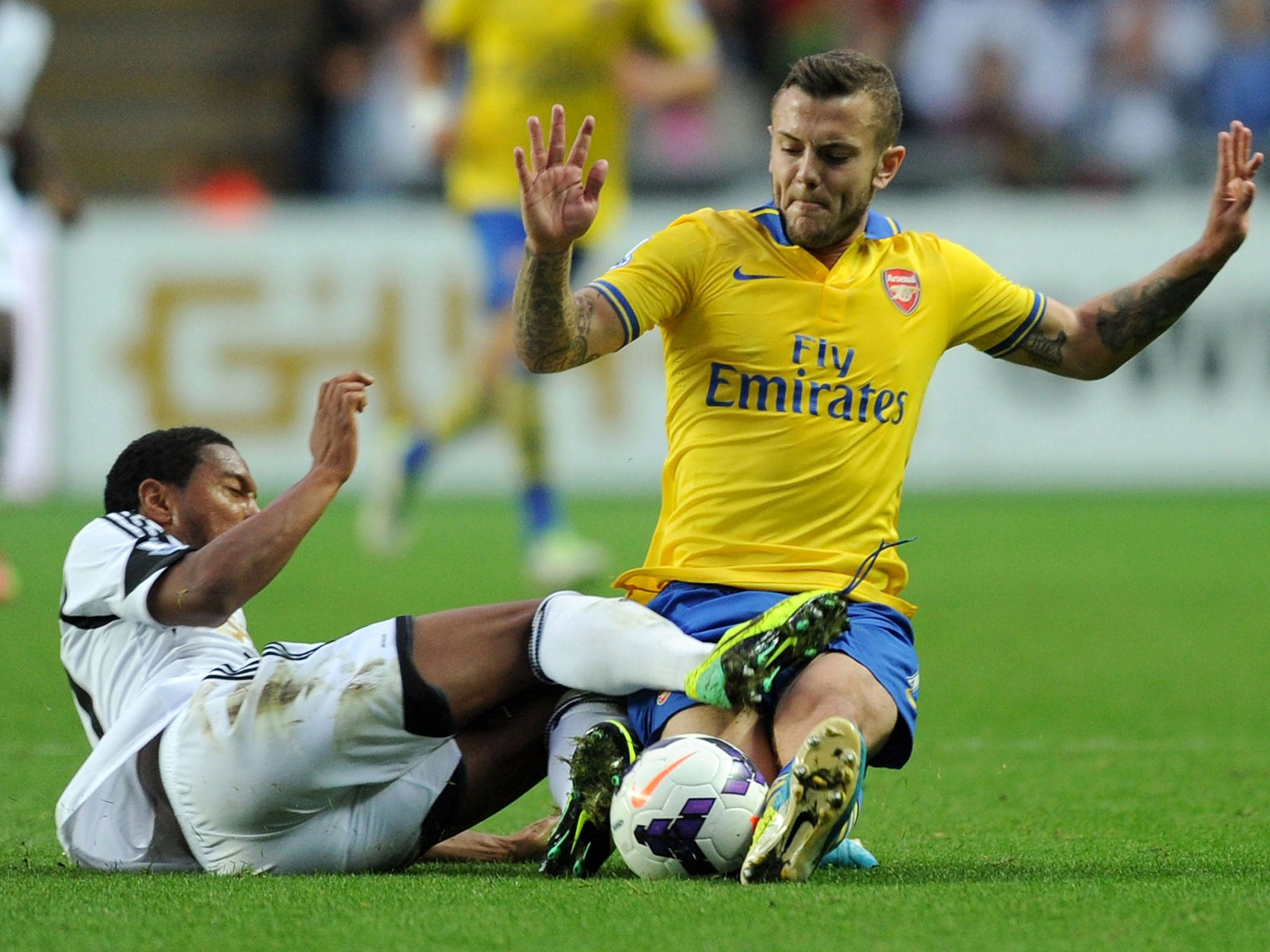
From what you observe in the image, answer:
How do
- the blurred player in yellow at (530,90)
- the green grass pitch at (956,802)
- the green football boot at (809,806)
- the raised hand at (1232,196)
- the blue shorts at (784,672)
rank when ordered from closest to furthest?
the green grass pitch at (956,802) → the green football boot at (809,806) → the blue shorts at (784,672) → the raised hand at (1232,196) → the blurred player in yellow at (530,90)

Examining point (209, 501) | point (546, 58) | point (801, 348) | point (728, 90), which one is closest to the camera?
point (209, 501)

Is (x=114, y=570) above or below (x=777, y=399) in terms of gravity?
below

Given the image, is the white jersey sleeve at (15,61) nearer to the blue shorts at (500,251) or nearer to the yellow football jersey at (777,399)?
the blue shorts at (500,251)

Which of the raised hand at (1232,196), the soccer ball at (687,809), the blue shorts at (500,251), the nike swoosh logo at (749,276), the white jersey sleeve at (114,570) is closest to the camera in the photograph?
the soccer ball at (687,809)

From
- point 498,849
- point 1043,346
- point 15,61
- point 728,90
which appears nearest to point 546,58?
point 15,61

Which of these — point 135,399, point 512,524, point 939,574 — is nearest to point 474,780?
point 939,574

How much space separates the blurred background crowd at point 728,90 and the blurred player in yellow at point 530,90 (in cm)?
514

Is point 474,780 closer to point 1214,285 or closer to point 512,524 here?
point 512,524

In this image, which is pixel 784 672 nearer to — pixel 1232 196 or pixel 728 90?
pixel 1232 196

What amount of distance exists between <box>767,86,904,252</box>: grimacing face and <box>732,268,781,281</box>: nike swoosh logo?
96 mm

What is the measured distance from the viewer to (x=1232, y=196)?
4.29m

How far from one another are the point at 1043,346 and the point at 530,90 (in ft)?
17.6

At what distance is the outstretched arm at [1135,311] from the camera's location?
4.31 m

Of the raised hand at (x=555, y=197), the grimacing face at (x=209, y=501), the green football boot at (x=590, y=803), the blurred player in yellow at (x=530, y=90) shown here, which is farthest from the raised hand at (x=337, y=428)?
the blurred player in yellow at (x=530, y=90)
